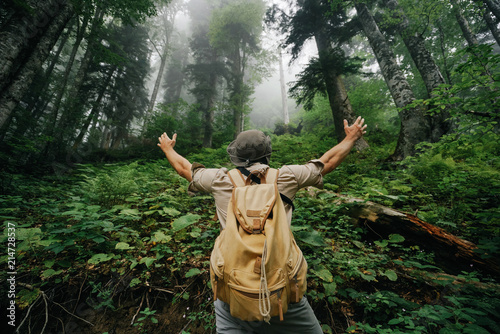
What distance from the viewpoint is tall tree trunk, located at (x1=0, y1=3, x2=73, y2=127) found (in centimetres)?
466

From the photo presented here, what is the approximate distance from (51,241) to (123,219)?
1.18 metres

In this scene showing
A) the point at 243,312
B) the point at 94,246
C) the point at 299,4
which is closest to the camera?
the point at 243,312

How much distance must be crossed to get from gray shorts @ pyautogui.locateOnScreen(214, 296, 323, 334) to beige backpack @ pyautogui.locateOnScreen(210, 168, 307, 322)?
228 mm

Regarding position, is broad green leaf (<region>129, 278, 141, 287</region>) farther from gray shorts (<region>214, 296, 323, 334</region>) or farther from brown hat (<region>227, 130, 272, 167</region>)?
brown hat (<region>227, 130, 272, 167</region>)

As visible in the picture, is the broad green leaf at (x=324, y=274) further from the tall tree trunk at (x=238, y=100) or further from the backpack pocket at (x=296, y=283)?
the tall tree trunk at (x=238, y=100)

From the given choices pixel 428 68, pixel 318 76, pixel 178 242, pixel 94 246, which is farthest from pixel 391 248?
pixel 318 76

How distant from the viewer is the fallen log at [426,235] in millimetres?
2531

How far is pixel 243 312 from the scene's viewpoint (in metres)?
1.25

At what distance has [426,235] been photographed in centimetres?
290

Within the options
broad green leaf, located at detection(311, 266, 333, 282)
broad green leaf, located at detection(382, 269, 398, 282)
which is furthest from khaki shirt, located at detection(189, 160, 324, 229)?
broad green leaf, located at detection(382, 269, 398, 282)

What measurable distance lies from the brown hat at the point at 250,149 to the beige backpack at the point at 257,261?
49 cm

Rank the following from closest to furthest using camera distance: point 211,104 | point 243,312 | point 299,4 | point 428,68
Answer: point 243,312
point 428,68
point 299,4
point 211,104

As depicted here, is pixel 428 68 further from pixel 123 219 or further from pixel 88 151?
pixel 88 151

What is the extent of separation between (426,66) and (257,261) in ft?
31.9
